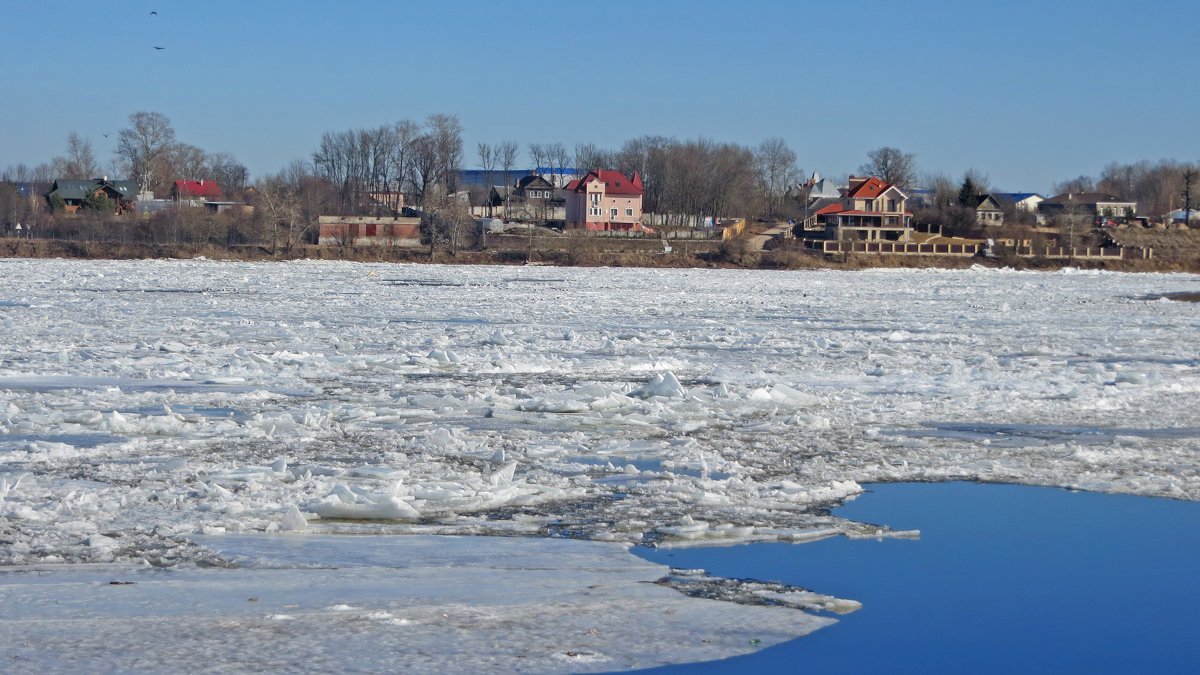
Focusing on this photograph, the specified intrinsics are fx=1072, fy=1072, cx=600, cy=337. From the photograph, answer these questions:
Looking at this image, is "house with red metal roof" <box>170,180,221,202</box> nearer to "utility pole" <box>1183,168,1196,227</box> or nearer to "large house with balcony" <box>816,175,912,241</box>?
"large house with balcony" <box>816,175,912,241</box>

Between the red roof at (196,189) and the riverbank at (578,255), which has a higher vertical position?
the red roof at (196,189)

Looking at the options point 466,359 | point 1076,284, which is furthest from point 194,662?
point 1076,284

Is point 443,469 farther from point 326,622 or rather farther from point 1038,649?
point 1038,649

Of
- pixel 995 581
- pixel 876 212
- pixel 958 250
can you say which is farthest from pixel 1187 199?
pixel 995 581

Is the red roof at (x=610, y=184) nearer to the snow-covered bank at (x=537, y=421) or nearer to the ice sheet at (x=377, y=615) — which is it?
the snow-covered bank at (x=537, y=421)

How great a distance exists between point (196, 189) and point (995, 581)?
337ft

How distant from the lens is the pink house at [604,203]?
8438cm

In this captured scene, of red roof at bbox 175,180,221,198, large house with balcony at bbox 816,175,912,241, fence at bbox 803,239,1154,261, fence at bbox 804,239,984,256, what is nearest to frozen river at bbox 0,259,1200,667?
fence at bbox 804,239,984,256

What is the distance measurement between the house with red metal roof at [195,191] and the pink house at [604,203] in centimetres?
3512

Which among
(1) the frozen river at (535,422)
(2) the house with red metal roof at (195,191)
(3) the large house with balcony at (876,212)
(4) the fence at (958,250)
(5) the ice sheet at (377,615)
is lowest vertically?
(5) the ice sheet at (377,615)

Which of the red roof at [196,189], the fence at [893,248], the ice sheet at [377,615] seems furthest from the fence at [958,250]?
the ice sheet at [377,615]

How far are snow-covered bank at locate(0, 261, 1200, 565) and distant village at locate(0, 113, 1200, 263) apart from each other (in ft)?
148

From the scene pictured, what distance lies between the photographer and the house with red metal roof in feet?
316

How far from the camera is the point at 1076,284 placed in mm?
47750
